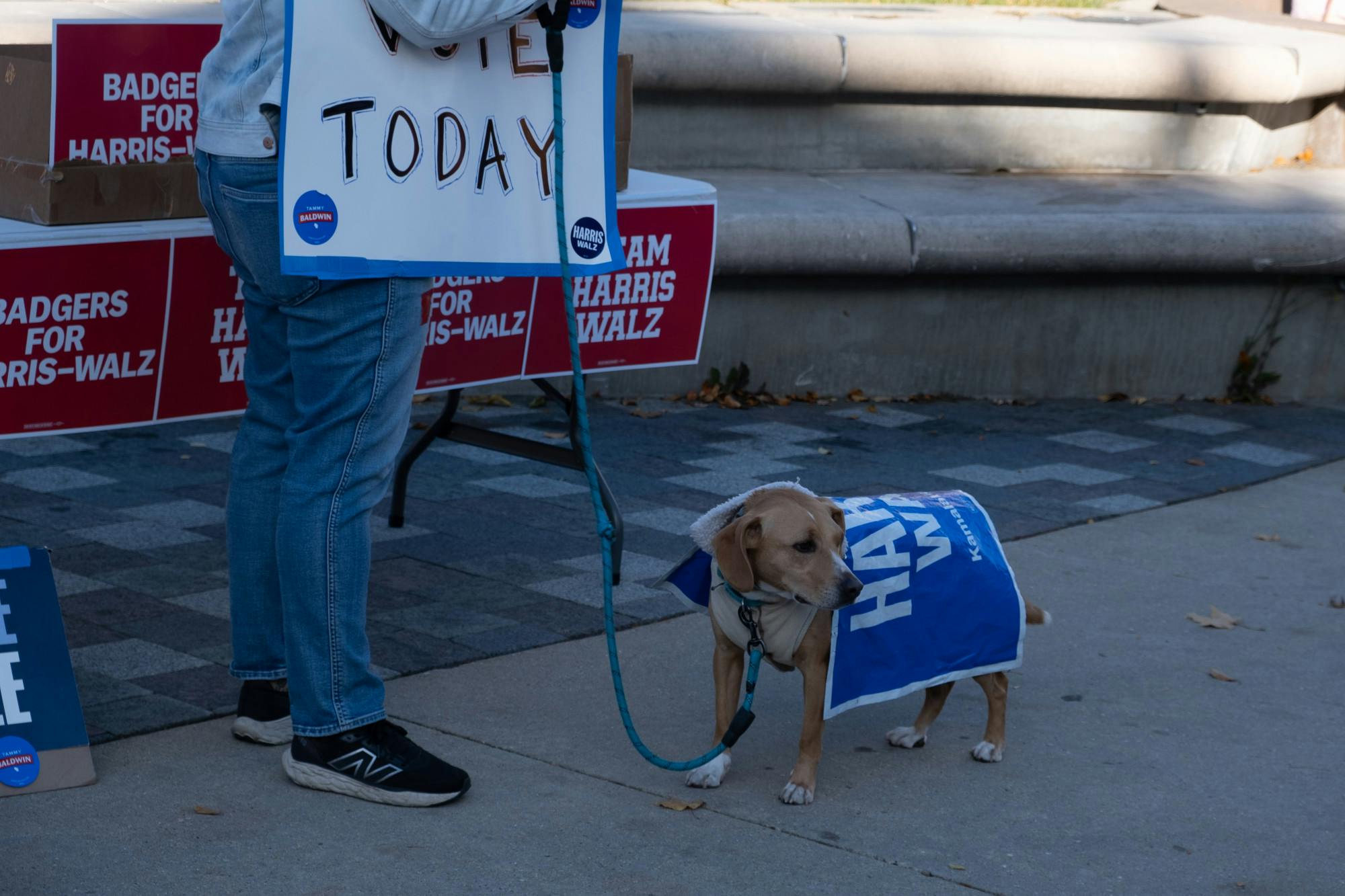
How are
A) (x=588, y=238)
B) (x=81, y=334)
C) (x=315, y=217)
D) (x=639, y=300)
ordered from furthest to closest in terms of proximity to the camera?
(x=639, y=300) → (x=81, y=334) → (x=588, y=238) → (x=315, y=217)

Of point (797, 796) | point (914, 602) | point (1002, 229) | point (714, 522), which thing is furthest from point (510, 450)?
point (1002, 229)

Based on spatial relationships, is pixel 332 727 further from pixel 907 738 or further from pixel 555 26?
pixel 555 26

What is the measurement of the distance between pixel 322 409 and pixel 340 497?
0.59ft

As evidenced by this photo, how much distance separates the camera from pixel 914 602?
3.72 m

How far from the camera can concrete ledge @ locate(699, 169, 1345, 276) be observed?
24.8ft

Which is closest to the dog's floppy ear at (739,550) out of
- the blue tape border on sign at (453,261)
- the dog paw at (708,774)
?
the dog paw at (708,774)

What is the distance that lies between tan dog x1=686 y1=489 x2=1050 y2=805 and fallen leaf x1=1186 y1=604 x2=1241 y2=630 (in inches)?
68.3

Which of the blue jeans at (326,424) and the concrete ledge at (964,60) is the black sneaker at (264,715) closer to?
the blue jeans at (326,424)

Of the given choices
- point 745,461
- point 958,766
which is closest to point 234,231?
point 958,766

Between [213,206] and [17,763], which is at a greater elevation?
[213,206]

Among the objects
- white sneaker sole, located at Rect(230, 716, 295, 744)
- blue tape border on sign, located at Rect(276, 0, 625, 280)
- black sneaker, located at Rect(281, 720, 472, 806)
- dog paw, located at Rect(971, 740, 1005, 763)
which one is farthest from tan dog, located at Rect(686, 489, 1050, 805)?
white sneaker sole, located at Rect(230, 716, 295, 744)

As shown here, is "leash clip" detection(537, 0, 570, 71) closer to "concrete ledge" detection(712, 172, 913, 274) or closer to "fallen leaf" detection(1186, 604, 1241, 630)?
"fallen leaf" detection(1186, 604, 1241, 630)

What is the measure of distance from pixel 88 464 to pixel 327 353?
309 centimetres

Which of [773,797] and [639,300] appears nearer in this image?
[773,797]
